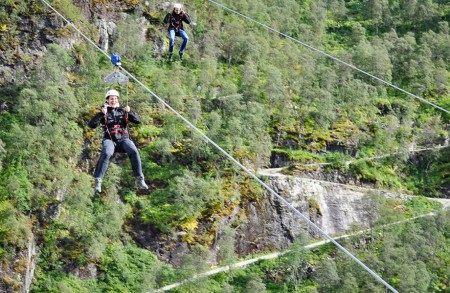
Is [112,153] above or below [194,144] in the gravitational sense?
above

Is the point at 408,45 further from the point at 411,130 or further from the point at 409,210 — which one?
the point at 409,210

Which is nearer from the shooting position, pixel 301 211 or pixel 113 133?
pixel 113 133

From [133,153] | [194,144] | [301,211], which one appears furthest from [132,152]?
[301,211]

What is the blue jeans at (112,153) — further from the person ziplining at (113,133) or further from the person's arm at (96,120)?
the person's arm at (96,120)

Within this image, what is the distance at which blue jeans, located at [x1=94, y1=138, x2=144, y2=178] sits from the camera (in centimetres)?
1464

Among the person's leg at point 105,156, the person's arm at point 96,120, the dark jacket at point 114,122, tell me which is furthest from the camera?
the dark jacket at point 114,122

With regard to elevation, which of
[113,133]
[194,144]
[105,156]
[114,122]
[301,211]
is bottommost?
[301,211]

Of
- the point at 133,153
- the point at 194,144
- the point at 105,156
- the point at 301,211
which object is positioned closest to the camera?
the point at 105,156

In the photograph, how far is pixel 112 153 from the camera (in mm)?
14711

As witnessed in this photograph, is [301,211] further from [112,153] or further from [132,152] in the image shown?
[112,153]

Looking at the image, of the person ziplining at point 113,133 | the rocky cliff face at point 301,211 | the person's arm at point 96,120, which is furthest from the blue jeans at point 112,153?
the rocky cliff face at point 301,211

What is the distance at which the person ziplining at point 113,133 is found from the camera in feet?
48.3

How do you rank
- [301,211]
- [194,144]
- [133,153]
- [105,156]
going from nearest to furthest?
1. [105,156]
2. [133,153]
3. [194,144]
4. [301,211]

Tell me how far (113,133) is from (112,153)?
444 mm
